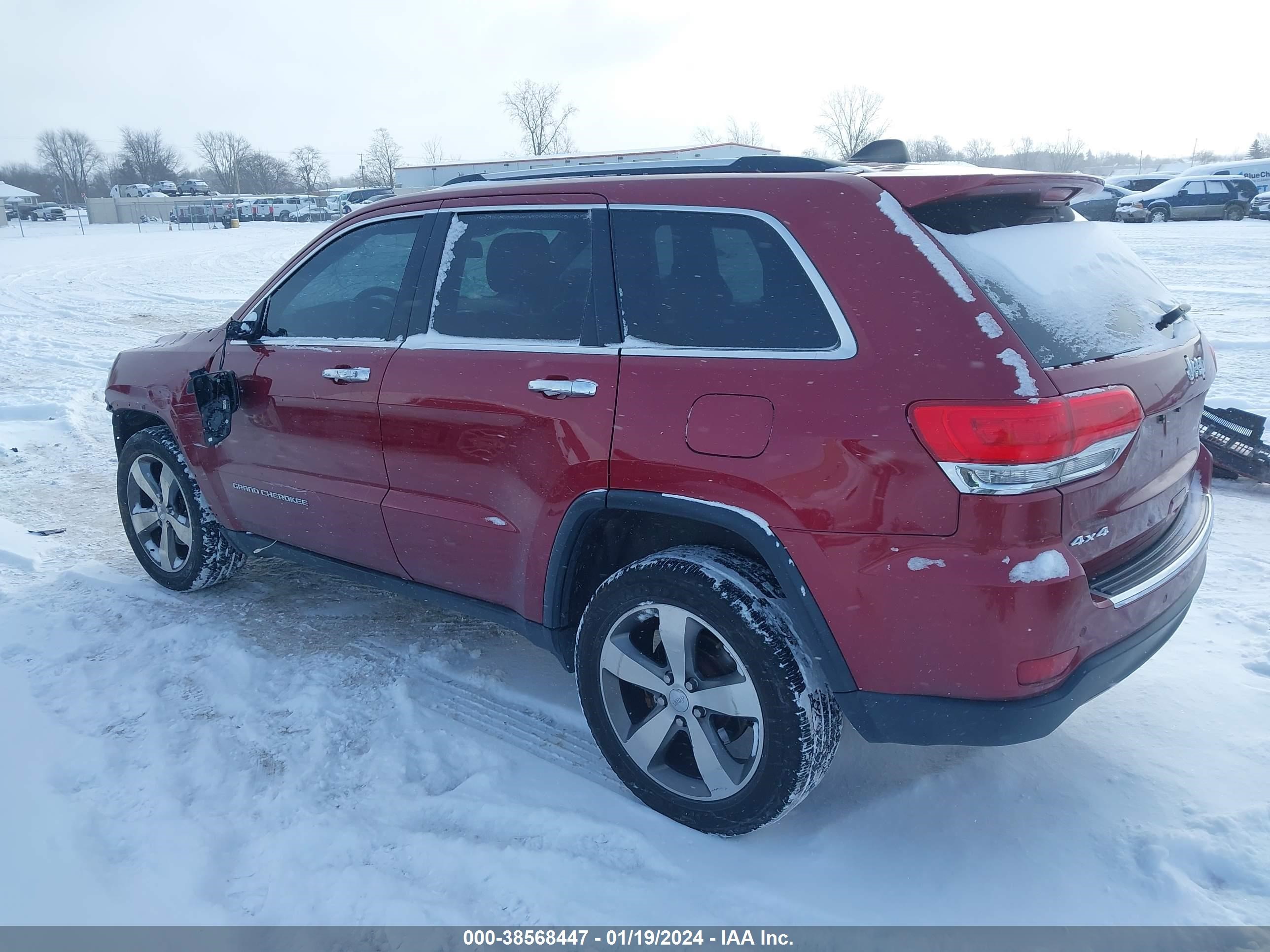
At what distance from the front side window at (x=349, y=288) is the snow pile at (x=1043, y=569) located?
93.6 inches

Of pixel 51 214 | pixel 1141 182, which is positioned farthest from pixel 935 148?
pixel 51 214

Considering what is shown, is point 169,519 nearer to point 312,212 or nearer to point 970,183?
point 970,183

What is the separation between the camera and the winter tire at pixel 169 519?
439 centimetres

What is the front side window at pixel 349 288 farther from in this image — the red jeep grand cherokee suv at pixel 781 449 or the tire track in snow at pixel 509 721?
the tire track in snow at pixel 509 721

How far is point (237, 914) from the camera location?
2449 mm

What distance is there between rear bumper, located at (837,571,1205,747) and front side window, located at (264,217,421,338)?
222cm

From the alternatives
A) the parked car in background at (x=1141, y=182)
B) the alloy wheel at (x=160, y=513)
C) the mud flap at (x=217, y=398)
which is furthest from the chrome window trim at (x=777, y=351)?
the parked car in background at (x=1141, y=182)

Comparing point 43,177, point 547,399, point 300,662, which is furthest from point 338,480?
point 43,177

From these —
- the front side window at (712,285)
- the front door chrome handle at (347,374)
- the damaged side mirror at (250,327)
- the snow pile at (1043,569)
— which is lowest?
the snow pile at (1043,569)

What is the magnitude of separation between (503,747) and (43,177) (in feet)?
445

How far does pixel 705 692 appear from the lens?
8.57ft

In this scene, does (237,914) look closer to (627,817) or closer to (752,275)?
(627,817)

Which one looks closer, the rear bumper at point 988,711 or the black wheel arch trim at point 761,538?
the rear bumper at point 988,711

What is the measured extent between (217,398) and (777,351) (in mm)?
2750
